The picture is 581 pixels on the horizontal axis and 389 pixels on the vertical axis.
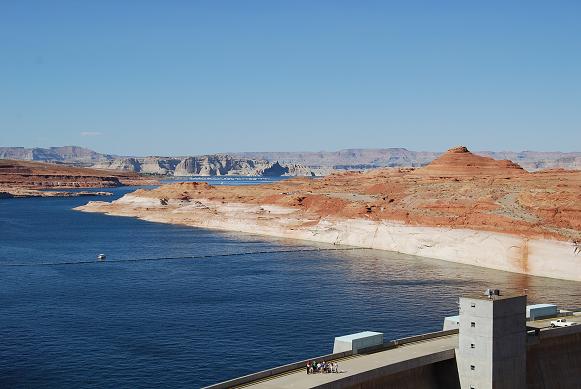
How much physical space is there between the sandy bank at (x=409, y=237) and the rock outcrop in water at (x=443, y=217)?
0.52 feet

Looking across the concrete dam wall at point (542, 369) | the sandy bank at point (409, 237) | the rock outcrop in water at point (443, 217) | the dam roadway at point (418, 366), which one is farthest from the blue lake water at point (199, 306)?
the concrete dam wall at point (542, 369)

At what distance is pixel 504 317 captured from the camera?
157 feet

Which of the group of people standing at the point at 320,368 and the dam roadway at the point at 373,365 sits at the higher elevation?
the group of people standing at the point at 320,368

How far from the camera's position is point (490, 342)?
47.2 meters

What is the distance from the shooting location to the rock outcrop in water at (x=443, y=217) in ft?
356

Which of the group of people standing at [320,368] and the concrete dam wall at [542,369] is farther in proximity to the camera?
the concrete dam wall at [542,369]

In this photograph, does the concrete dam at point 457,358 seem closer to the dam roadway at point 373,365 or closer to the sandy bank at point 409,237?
the dam roadway at point 373,365

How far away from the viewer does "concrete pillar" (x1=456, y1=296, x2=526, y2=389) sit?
1861 inches

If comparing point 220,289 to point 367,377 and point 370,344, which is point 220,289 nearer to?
point 370,344

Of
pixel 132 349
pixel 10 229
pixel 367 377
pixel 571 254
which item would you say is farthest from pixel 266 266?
pixel 10 229

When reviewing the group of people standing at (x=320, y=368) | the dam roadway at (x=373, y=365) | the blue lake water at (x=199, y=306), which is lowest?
the blue lake water at (x=199, y=306)

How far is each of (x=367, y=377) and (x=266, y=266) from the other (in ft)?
228

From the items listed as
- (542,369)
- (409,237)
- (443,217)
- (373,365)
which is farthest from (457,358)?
(409,237)

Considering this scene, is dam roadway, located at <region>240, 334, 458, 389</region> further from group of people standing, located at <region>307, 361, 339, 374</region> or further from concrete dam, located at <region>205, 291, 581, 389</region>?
group of people standing, located at <region>307, 361, 339, 374</region>
